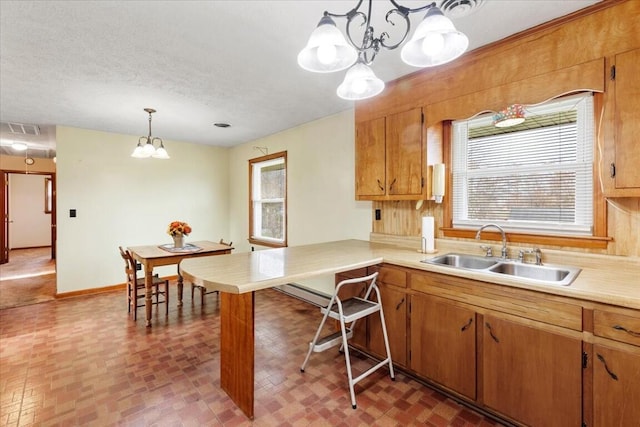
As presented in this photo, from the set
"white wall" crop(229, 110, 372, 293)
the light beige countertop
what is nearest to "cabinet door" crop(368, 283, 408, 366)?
the light beige countertop

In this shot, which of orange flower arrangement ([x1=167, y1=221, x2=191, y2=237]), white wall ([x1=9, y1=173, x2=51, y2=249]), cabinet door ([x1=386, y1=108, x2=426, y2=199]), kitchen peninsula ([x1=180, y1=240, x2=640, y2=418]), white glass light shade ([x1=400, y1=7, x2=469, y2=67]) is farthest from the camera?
white wall ([x1=9, y1=173, x2=51, y2=249])

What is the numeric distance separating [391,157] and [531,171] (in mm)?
1071

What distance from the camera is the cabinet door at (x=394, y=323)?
7.39ft

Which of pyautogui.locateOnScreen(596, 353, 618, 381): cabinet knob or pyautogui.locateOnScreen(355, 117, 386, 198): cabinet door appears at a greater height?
pyautogui.locateOnScreen(355, 117, 386, 198): cabinet door

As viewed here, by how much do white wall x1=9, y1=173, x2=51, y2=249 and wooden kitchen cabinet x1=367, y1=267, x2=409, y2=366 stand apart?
10.2 m

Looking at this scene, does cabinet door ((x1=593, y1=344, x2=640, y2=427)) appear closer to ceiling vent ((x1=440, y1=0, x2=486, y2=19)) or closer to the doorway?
ceiling vent ((x1=440, y1=0, x2=486, y2=19))

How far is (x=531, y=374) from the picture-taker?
64.1 inches

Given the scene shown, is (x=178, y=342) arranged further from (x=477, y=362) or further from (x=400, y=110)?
(x=400, y=110)

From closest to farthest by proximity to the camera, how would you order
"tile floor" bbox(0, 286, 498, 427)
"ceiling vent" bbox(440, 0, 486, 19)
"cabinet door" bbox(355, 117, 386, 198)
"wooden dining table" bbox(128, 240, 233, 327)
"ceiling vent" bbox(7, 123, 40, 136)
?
1. "ceiling vent" bbox(440, 0, 486, 19)
2. "tile floor" bbox(0, 286, 498, 427)
3. "cabinet door" bbox(355, 117, 386, 198)
4. "wooden dining table" bbox(128, 240, 233, 327)
5. "ceiling vent" bbox(7, 123, 40, 136)

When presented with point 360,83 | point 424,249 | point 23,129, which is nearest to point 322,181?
point 424,249

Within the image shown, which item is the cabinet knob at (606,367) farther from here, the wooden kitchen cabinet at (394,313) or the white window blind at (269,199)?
the white window blind at (269,199)

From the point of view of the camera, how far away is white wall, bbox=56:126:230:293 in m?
4.24

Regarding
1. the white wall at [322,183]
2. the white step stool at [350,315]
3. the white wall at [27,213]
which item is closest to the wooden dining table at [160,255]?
the white wall at [322,183]

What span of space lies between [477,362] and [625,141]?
1.52 meters
